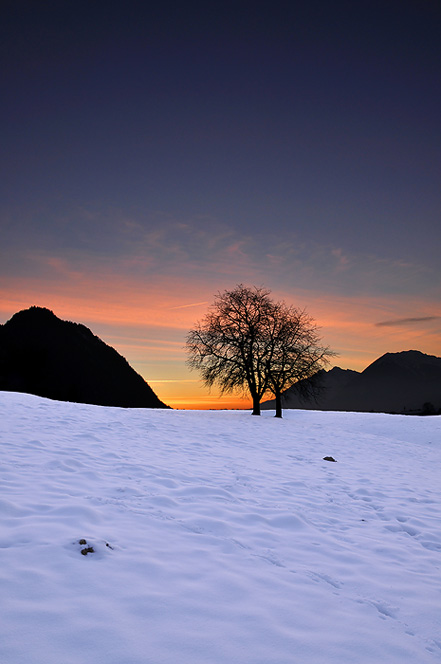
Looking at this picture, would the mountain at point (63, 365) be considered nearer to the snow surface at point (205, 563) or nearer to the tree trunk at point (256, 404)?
the tree trunk at point (256, 404)

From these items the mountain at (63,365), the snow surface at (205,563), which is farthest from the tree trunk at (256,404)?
the mountain at (63,365)

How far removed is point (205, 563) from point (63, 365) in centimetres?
8849

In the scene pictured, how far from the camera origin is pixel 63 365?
277ft

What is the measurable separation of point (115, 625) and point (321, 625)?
1.55 meters

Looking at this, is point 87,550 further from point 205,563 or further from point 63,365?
point 63,365

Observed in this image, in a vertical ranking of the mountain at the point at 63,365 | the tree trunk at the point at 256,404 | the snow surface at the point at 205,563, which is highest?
the mountain at the point at 63,365

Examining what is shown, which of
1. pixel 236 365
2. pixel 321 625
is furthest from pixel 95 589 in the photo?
pixel 236 365

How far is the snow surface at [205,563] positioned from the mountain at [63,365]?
2681 inches

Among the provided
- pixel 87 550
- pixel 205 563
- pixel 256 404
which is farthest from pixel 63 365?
pixel 205 563

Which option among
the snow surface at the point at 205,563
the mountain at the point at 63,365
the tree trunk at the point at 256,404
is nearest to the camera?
the snow surface at the point at 205,563

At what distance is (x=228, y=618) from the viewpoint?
275 centimetres

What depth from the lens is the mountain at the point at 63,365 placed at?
74.1 meters

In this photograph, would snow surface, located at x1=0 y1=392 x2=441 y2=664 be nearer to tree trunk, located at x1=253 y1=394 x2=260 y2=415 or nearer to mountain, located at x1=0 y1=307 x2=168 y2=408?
tree trunk, located at x1=253 y1=394 x2=260 y2=415

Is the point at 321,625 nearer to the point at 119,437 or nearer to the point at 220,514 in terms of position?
the point at 220,514
